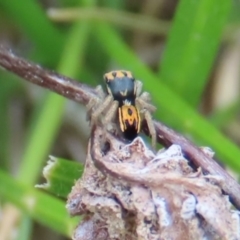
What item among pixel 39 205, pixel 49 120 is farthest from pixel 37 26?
pixel 39 205

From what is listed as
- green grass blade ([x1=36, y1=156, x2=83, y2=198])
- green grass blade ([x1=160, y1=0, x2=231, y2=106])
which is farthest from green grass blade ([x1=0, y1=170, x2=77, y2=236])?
green grass blade ([x1=160, y1=0, x2=231, y2=106])

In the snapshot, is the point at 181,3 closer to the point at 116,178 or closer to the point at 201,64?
the point at 201,64

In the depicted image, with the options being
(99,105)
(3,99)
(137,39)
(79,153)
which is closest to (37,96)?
(3,99)

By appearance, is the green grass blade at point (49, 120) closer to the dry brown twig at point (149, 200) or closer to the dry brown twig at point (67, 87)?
→ the dry brown twig at point (67, 87)

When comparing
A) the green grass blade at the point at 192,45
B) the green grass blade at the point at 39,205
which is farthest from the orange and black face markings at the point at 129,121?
the green grass blade at the point at 192,45

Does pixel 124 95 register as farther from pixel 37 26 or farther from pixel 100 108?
pixel 37 26
